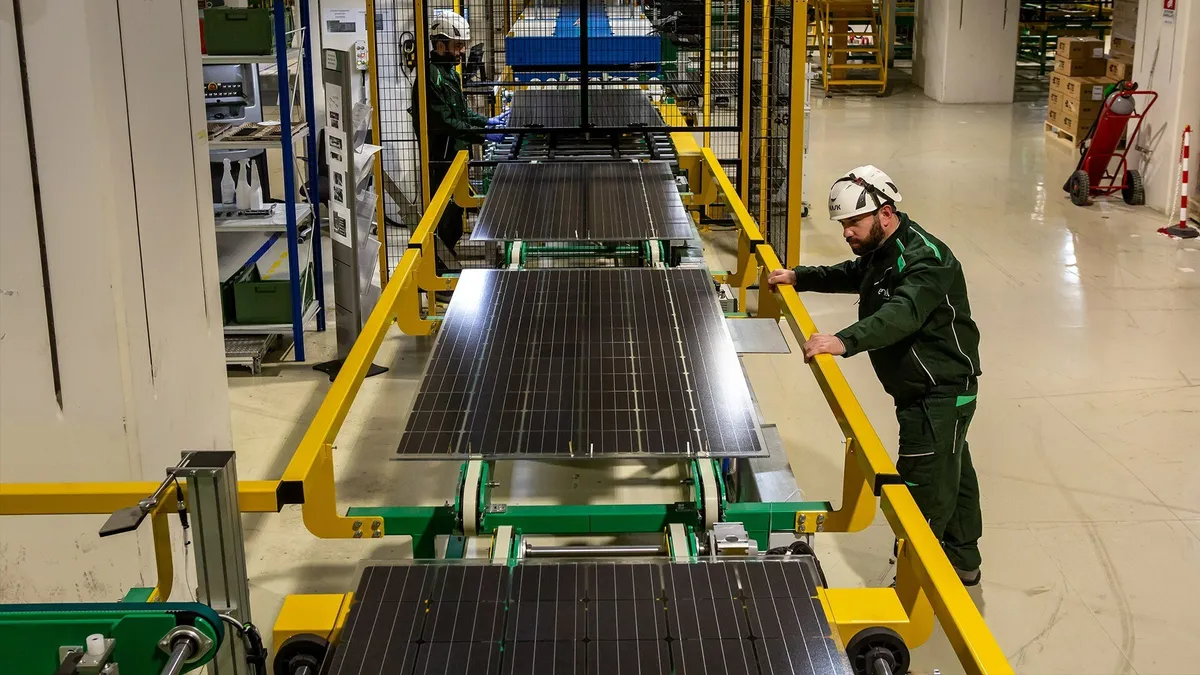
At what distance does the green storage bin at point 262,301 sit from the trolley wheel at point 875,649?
5.53 m

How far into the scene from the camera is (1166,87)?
11.0 m

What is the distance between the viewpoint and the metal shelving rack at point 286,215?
269 inches

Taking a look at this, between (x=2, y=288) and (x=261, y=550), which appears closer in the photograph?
(x=2, y=288)

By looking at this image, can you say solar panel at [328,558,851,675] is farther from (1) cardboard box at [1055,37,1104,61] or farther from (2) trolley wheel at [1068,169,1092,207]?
(1) cardboard box at [1055,37,1104,61]

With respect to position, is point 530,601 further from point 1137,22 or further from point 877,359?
point 1137,22

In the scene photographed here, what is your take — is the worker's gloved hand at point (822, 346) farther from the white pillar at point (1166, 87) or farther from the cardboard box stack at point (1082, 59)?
the cardboard box stack at point (1082, 59)

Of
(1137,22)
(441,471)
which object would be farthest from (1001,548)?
(1137,22)

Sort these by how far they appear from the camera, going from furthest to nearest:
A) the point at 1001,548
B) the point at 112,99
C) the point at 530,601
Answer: the point at 1001,548 < the point at 112,99 < the point at 530,601

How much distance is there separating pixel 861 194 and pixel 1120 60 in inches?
404

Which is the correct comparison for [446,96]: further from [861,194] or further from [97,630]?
[97,630]

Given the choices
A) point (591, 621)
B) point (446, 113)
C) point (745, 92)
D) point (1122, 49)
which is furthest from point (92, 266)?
point (1122, 49)

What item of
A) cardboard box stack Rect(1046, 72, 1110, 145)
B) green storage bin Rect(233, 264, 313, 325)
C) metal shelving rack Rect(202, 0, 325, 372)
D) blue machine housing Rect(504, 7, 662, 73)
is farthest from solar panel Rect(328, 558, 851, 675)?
cardboard box stack Rect(1046, 72, 1110, 145)

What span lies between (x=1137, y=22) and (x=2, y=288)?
11.6 meters

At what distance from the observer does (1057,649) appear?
441cm
